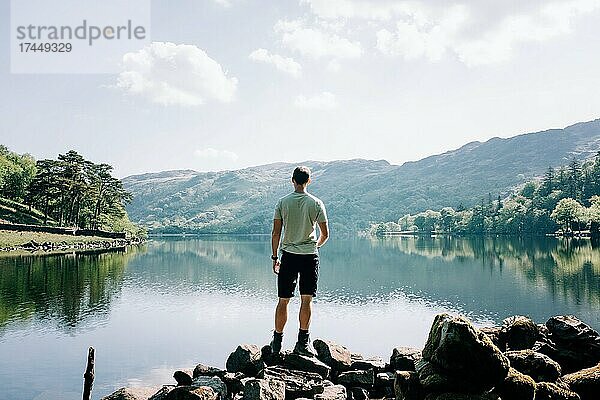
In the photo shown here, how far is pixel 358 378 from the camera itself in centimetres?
1098

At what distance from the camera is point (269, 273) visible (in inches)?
2437

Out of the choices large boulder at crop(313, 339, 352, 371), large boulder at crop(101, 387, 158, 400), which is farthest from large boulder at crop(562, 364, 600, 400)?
large boulder at crop(101, 387, 158, 400)

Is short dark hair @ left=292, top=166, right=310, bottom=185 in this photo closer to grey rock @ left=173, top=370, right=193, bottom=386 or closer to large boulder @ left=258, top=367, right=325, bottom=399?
large boulder @ left=258, top=367, right=325, bottom=399

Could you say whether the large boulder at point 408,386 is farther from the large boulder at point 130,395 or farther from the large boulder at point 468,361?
the large boulder at point 130,395

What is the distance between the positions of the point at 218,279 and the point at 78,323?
89.8ft

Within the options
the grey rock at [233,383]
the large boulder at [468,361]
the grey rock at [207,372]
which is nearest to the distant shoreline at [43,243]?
the grey rock at [207,372]

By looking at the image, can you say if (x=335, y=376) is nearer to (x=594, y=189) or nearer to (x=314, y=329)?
(x=314, y=329)

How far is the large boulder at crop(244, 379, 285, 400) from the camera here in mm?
9102

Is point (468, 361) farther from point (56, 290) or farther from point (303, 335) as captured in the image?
point (56, 290)

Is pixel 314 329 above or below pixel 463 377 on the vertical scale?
below

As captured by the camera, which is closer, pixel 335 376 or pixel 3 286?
pixel 335 376

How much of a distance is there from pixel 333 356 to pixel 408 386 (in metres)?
3.20

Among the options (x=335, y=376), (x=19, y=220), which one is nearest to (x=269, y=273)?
(x=335, y=376)

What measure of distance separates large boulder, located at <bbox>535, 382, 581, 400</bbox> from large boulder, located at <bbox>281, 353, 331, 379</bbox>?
4.21m
